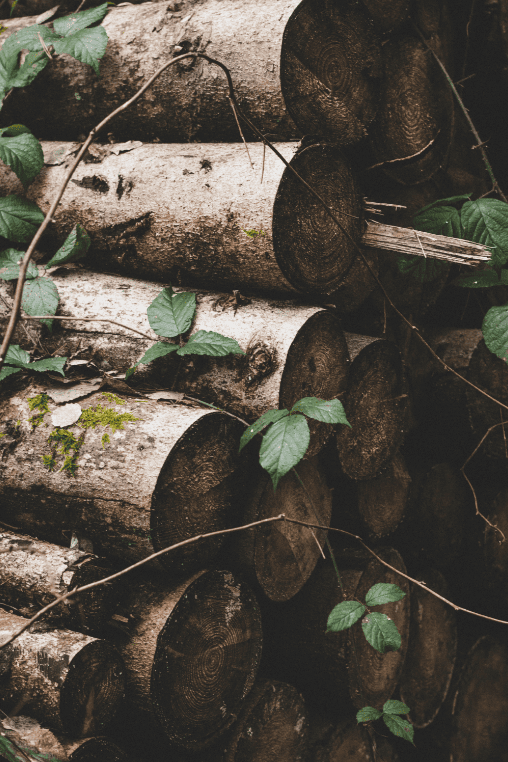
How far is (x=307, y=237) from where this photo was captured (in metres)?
1.73

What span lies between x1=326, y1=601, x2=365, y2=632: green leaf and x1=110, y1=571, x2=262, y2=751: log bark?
225 mm

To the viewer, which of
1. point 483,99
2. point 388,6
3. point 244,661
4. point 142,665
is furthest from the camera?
point 483,99

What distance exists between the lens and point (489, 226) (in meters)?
1.91

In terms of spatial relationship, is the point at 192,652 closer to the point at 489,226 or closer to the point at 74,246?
the point at 74,246

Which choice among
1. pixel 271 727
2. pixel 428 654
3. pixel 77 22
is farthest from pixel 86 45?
pixel 428 654

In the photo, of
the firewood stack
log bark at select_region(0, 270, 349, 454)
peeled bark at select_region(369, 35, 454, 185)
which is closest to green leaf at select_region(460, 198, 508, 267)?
the firewood stack

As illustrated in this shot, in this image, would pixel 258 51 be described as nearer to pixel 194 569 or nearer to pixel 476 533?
pixel 194 569

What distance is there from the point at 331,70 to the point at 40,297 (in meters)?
1.12

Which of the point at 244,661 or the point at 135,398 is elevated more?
the point at 135,398

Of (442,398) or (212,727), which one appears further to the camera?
(442,398)

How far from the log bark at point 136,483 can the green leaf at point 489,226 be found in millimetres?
1008

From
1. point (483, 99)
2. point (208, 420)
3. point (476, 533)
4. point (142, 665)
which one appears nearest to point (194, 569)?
point (142, 665)

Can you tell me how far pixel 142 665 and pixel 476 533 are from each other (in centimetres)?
164

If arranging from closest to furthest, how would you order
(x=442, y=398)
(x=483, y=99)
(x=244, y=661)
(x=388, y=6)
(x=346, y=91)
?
(x=244, y=661)
(x=346, y=91)
(x=388, y=6)
(x=442, y=398)
(x=483, y=99)
